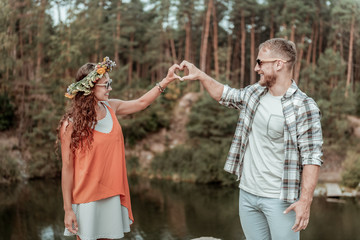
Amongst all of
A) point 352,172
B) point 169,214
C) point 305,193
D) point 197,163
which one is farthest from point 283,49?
point 197,163

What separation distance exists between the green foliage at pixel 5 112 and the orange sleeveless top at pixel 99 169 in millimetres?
14219

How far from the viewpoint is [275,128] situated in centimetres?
196

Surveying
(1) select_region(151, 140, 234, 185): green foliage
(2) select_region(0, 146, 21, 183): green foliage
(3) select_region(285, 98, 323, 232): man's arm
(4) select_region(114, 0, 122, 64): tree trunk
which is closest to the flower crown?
(3) select_region(285, 98, 323, 232): man's arm

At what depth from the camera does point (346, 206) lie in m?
10.8

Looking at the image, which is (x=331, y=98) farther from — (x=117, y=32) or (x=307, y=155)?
(x=307, y=155)

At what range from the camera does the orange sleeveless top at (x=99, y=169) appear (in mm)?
2186

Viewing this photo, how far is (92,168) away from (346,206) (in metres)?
10.2

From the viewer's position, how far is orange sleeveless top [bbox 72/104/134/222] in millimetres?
2186

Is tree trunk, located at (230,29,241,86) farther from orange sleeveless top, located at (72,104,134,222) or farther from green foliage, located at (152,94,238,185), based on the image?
orange sleeveless top, located at (72,104,134,222)

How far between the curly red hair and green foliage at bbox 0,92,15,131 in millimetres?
14167

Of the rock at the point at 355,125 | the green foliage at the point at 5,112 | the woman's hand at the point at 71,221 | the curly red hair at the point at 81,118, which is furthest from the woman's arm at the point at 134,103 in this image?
the green foliage at the point at 5,112

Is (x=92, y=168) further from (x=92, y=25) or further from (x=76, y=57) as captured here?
(x=92, y=25)

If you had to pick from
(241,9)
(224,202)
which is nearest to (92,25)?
(241,9)

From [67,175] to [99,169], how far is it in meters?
0.18
